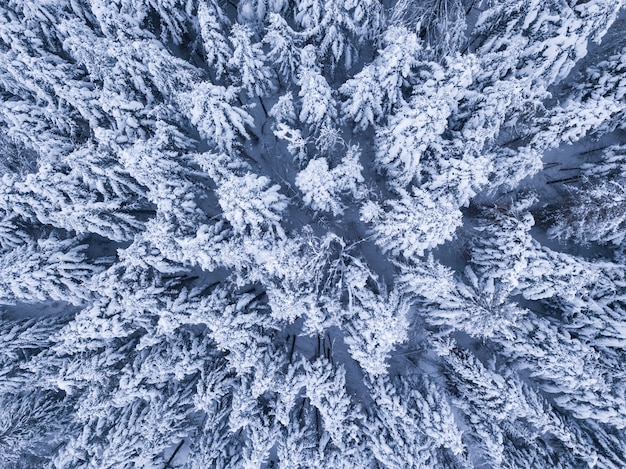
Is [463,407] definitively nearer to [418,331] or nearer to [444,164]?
[418,331]

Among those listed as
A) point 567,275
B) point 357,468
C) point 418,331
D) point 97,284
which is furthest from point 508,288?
point 97,284

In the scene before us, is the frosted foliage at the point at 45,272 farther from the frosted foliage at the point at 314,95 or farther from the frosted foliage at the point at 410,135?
the frosted foliage at the point at 410,135

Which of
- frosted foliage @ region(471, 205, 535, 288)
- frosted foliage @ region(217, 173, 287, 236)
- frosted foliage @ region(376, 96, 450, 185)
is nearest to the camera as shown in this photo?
frosted foliage @ region(376, 96, 450, 185)

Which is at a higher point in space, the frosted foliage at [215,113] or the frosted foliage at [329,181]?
the frosted foliage at [215,113]

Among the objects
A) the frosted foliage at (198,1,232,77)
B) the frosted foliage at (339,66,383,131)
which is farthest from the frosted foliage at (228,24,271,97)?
the frosted foliage at (339,66,383,131)

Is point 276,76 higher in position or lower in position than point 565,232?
higher

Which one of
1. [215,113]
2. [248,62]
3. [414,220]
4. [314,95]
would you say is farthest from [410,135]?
[215,113]

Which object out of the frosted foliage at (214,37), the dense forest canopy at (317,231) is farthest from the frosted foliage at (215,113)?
the frosted foliage at (214,37)

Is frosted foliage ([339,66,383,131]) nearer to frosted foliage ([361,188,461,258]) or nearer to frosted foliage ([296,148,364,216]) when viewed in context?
frosted foliage ([296,148,364,216])
